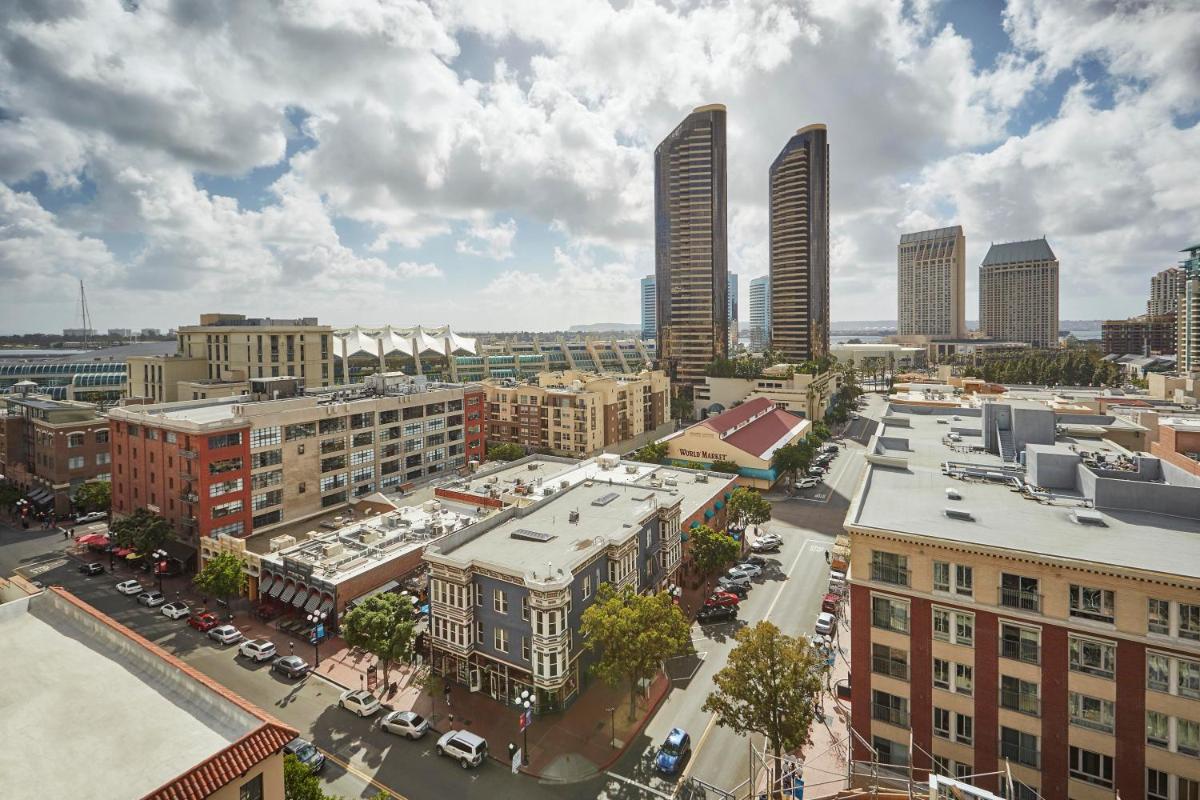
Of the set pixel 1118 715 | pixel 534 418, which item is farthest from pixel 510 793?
pixel 534 418

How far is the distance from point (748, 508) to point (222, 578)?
52.3m

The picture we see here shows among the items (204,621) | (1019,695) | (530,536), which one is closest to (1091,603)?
(1019,695)

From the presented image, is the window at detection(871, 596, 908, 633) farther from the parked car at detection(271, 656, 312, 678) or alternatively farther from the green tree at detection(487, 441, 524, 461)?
the green tree at detection(487, 441, 524, 461)

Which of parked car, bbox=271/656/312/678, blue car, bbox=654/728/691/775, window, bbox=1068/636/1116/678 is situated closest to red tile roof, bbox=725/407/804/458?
blue car, bbox=654/728/691/775

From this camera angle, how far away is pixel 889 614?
30469 mm

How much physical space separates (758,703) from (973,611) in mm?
11715

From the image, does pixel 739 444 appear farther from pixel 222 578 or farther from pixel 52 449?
pixel 52 449

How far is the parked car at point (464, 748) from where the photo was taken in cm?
3412

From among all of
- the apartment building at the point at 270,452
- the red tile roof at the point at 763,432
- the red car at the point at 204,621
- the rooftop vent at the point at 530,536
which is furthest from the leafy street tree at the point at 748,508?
the red car at the point at 204,621

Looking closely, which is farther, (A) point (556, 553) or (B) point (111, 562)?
(B) point (111, 562)

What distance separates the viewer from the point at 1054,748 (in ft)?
86.8

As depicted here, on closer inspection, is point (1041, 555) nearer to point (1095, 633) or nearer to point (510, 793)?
point (1095, 633)

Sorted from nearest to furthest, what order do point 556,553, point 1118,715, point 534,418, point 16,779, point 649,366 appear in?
point 16,779
point 1118,715
point 556,553
point 534,418
point 649,366

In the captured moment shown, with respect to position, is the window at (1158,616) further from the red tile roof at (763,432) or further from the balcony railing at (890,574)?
the red tile roof at (763,432)
